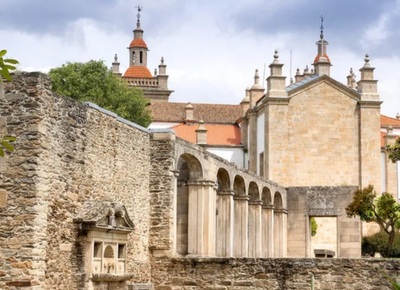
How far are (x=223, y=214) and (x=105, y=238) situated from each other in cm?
919

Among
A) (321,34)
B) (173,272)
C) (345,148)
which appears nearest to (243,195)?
(173,272)

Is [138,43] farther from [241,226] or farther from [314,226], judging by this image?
[241,226]

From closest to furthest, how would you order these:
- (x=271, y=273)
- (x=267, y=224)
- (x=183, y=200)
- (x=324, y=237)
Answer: (x=271, y=273) → (x=183, y=200) → (x=267, y=224) → (x=324, y=237)

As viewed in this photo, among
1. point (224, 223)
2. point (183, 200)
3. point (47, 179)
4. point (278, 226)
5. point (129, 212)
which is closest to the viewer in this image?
point (47, 179)

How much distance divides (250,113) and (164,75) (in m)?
38.2

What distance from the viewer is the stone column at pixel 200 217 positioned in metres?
21.9

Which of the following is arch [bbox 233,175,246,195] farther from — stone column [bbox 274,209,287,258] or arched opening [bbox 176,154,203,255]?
stone column [bbox 274,209,287,258]

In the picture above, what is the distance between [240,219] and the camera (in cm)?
2745

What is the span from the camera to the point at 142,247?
734 inches

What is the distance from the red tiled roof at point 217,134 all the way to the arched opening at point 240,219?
27.1m

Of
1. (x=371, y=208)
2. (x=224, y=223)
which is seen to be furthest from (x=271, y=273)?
(x=371, y=208)

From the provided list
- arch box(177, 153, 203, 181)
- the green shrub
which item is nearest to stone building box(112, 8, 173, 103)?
the green shrub

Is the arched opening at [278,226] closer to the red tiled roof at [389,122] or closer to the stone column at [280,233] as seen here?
the stone column at [280,233]

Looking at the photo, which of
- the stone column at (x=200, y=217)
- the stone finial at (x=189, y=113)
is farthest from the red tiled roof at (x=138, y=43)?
the stone column at (x=200, y=217)
